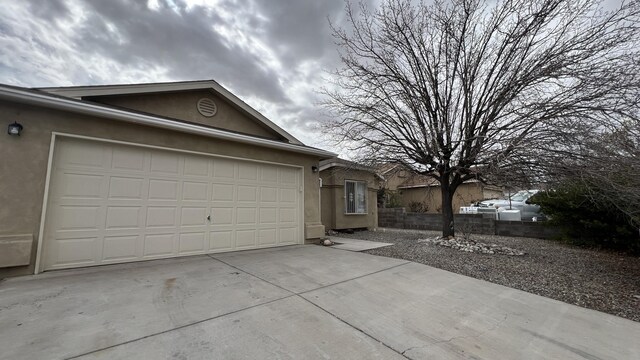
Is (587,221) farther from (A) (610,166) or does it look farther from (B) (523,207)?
(B) (523,207)

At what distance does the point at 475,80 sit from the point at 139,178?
30.1ft

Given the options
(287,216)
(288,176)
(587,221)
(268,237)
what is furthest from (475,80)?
(268,237)

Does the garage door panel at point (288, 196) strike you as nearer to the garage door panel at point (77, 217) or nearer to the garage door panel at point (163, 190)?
the garage door panel at point (163, 190)

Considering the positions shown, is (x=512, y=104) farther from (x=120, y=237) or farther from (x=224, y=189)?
(x=120, y=237)

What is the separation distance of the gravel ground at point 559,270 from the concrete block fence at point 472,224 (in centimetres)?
210

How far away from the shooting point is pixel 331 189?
11.7 m

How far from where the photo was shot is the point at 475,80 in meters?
7.68

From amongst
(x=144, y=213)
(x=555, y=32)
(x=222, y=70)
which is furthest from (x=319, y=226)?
(x=555, y=32)

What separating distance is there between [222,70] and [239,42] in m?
1.30

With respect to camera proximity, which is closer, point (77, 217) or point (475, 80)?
point (77, 217)

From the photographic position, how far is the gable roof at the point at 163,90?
18.0ft

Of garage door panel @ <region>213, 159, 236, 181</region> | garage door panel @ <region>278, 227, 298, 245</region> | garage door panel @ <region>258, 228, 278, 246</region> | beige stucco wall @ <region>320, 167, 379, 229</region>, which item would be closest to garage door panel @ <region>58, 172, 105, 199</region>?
garage door panel @ <region>213, 159, 236, 181</region>

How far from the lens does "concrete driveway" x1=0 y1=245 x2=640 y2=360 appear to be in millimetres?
2486

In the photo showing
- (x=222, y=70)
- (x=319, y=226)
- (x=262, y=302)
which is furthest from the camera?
(x=222, y=70)
